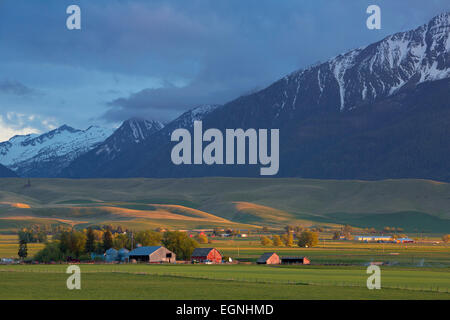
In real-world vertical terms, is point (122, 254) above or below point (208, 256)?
above

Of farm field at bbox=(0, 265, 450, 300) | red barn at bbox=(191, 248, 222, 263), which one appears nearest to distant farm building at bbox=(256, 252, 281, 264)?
red barn at bbox=(191, 248, 222, 263)

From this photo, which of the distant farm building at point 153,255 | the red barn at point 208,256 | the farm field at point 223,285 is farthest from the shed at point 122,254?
the farm field at point 223,285

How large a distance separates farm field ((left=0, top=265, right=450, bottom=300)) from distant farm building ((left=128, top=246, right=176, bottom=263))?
100 ft

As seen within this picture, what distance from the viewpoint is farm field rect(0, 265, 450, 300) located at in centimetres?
5866

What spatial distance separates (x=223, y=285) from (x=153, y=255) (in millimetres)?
51024

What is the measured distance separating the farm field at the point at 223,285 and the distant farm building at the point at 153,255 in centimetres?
3059

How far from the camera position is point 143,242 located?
133625 mm

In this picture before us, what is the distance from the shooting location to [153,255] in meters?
118

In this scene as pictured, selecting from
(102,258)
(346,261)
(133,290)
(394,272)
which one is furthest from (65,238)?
(133,290)

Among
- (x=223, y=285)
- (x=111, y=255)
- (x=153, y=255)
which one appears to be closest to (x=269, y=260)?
(x=153, y=255)

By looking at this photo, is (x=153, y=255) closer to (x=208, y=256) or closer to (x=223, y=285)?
(x=208, y=256)

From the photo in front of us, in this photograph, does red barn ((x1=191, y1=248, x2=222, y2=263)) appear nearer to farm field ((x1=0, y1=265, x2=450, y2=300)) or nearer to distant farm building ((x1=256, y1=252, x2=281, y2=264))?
distant farm building ((x1=256, y1=252, x2=281, y2=264))
